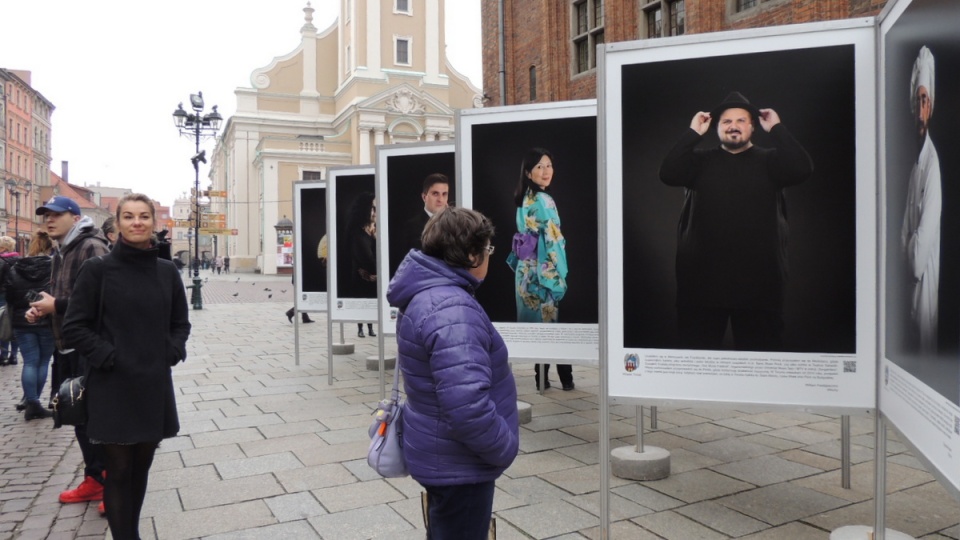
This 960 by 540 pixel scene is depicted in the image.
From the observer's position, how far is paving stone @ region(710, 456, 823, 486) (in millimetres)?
4847

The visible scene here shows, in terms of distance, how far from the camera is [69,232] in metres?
4.93

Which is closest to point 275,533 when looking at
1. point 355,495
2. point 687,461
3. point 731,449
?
point 355,495

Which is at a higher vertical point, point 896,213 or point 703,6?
point 703,6

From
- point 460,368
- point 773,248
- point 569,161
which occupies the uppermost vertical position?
point 569,161

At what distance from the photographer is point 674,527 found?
3994mm

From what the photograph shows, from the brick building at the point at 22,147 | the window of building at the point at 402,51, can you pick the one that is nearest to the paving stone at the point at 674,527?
the window of building at the point at 402,51

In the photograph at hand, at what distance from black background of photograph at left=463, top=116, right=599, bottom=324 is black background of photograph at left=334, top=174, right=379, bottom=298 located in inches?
135

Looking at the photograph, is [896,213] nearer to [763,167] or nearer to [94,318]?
[763,167]

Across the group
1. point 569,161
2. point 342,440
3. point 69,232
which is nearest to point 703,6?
point 569,161

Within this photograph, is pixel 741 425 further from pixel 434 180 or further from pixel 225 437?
pixel 225 437

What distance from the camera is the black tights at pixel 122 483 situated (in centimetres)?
357

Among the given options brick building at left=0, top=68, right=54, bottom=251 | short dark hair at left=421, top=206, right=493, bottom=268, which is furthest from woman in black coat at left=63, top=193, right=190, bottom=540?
brick building at left=0, top=68, right=54, bottom=251

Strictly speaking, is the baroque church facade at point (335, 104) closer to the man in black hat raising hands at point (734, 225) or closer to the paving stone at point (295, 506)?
the paving stone at point (295, 506)

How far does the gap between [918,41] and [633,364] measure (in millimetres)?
1903
